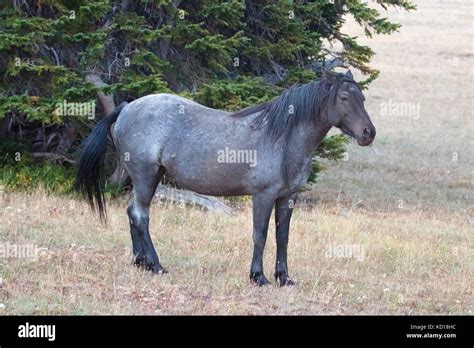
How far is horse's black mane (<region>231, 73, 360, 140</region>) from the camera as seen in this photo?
8.24 m

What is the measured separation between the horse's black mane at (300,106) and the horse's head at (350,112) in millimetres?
55

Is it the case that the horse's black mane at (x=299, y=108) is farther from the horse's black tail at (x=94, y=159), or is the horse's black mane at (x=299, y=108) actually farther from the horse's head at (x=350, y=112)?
the horse's black tail at (x=94, y=159)

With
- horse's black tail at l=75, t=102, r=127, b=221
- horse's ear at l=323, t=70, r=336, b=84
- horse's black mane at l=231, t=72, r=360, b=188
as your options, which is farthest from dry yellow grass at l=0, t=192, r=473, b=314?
horse's ear at l=323, t=70, r=336, b=84

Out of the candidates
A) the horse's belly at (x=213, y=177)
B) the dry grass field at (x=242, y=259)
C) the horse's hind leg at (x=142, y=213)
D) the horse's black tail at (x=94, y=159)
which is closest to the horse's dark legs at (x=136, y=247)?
the horse's hind leg at (x=142, y=213)

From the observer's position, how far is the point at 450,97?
35000 mm

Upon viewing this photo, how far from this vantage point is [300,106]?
27.4 ft

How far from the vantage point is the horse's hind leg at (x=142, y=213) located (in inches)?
343

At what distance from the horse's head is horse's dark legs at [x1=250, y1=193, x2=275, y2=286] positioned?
103cm
